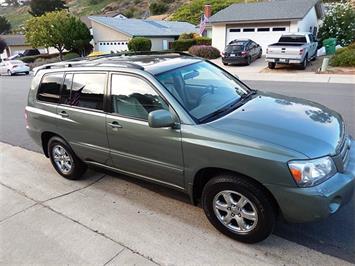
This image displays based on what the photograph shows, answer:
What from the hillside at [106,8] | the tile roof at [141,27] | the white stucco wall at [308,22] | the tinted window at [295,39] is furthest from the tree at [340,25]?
the hillside at [106,8]

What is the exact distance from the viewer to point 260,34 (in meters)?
25.5

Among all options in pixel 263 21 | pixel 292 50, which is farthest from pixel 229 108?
pixel 263 21

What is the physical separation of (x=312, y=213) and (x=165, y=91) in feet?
5.91

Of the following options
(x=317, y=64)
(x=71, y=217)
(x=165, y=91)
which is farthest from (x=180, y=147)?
(x=317, y=64)

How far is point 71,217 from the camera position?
375cm

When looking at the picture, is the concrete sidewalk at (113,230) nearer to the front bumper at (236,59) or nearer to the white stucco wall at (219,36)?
the front bumper at (236,59)

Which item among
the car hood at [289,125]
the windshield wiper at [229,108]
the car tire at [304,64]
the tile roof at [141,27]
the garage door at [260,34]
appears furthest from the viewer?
the tile roof at [141,27]

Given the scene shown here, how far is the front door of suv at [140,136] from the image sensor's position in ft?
10.9

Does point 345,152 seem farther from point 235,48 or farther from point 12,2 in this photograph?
point 12,2

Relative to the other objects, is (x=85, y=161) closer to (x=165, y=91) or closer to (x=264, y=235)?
(x=165, y=91)

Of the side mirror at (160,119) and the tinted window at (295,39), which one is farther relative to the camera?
the tinted window at (295,39)

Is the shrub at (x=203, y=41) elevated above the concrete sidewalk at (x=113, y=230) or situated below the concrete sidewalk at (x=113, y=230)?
above

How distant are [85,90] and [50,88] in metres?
0.81

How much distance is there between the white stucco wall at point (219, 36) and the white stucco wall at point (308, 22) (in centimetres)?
593
